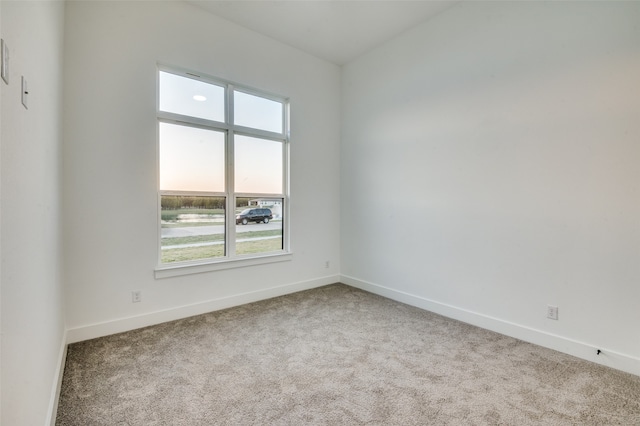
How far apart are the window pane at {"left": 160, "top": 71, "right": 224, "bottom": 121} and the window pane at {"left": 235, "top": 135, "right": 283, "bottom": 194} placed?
0.43 m

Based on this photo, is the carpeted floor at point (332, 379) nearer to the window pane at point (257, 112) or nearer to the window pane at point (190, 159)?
the window pane at point (190, 159)

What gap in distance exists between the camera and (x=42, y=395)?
1.46m

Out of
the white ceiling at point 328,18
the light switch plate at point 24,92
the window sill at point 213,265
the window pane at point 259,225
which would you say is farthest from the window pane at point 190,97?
the light switch plate at point 24,92

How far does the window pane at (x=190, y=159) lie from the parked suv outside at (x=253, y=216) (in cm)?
41

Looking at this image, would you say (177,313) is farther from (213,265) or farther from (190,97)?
(190,97)

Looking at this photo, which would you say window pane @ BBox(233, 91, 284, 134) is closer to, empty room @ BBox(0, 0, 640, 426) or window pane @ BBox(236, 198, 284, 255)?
empty room @ BBox(0, 0, 640, 426)

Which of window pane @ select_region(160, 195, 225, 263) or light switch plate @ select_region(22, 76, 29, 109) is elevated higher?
light switch plate @ select_region(22, 76, 29, 109)

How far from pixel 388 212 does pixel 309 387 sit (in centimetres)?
247

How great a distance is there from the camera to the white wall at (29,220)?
3.30 ft

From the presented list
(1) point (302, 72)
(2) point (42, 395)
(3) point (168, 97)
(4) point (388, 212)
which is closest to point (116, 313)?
(2) point (42, 395)

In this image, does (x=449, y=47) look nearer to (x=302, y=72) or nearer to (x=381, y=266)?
(x=302, y=72)

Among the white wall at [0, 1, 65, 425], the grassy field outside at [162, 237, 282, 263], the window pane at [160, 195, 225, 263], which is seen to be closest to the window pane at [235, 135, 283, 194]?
the window pane at [160, 195, 225, 263]

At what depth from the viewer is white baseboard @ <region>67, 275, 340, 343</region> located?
8.79 ft

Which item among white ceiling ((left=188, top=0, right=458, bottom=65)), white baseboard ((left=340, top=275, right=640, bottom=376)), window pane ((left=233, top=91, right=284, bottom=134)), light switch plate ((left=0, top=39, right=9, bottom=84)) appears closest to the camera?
light switch plate ((left=0, top=39, right=9, bottom=84))
